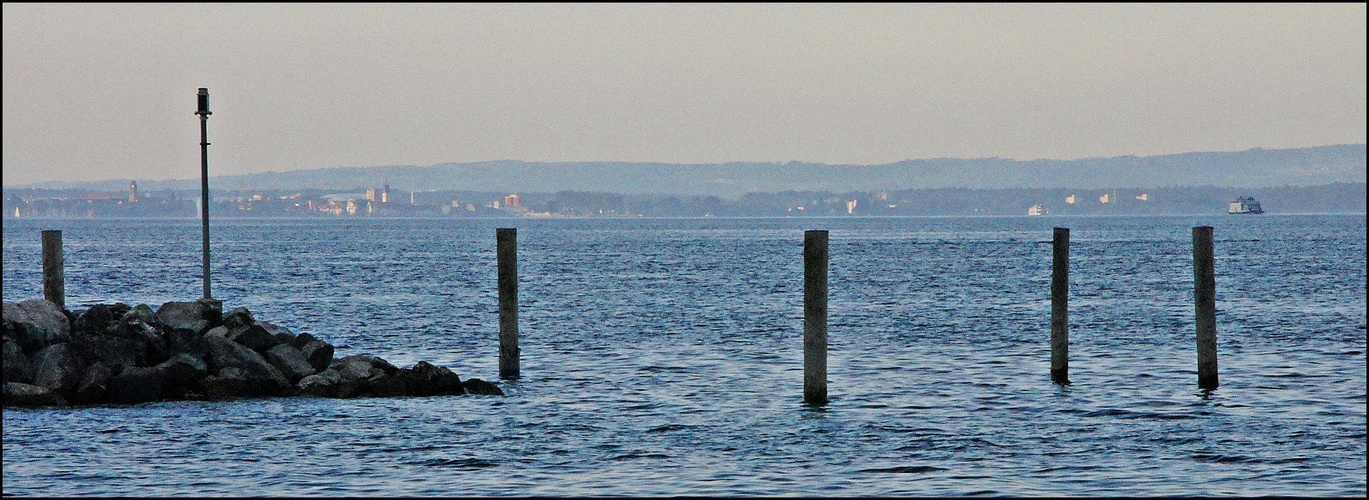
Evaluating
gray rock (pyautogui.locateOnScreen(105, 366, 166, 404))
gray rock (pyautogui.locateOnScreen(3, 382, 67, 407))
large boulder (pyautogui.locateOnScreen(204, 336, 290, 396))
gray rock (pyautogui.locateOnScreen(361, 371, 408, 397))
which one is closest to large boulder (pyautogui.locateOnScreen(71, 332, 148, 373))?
gray rock (pyautogui.locateOnScreen(105, 366, 166, 404))

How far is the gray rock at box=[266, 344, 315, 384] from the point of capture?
23078mm

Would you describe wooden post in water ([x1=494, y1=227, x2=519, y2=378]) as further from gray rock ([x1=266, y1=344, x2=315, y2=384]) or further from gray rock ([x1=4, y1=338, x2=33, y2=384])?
gray rock ([x1=4, y1=338, x2=33, y2=384])

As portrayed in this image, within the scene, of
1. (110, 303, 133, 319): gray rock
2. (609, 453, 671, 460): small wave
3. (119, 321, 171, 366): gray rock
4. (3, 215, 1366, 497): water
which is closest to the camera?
(3, 215, 1366, 497): water

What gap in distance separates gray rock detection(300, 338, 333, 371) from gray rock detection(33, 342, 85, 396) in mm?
3283

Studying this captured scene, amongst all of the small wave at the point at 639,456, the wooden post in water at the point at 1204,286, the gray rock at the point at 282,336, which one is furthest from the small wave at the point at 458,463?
the wooden post in water at the point at 1204,286

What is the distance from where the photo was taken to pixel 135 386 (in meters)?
21.6

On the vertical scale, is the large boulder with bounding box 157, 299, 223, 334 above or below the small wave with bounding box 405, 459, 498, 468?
above

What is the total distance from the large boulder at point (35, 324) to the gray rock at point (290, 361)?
303cm

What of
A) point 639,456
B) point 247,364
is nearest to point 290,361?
point 247,364

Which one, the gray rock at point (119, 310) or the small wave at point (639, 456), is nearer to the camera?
the small wave at point (639, 456)

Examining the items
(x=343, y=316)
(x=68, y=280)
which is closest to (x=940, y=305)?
(x=343, y=316)

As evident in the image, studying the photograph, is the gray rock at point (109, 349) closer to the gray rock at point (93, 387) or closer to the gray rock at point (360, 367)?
the gray rock at point (93, 387)

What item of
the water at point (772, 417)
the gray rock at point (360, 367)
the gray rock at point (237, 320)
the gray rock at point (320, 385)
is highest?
the gray rock at point (237, 320)

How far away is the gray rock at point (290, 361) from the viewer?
23.1 meters
